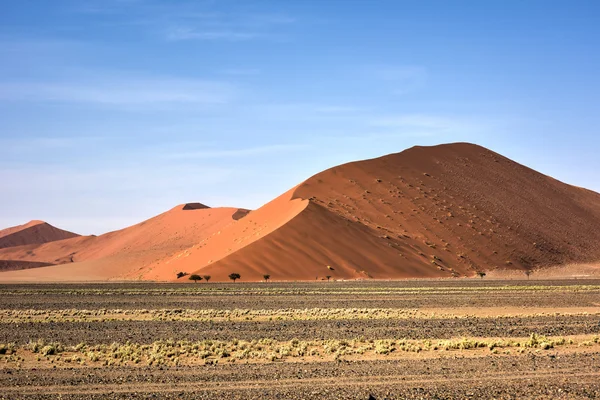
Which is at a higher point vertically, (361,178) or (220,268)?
(361,178)

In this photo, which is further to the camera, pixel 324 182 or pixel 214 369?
pixel 324 182

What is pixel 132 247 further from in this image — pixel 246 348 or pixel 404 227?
pixel 246 348

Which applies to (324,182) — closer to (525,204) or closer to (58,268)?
(525,204)

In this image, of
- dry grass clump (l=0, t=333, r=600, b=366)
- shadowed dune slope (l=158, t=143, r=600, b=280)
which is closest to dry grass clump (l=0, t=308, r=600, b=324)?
dry grass clump (l=0, t=333, r=600, b=366)

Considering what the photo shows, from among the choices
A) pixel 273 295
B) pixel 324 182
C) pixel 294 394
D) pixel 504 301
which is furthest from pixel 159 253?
pixel 294 394

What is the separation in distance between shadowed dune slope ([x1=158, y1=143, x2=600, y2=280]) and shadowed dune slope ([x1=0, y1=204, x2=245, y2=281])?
87.0ft

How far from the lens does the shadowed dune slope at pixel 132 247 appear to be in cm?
13275

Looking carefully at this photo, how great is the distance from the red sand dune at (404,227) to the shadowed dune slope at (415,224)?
0.69 feet

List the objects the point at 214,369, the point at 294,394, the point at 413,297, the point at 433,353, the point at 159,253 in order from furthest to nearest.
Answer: the point at 159,253 → the point at 413,297 → the point at 433,353 → the point at 214,369 → the point at 294,394

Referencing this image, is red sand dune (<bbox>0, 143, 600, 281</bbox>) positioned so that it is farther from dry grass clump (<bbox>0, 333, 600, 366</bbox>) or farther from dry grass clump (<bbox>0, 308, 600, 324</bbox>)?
dry grass clump (<bbox>0, 333, 600, 366</bbox>)

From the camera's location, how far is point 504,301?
50531mm

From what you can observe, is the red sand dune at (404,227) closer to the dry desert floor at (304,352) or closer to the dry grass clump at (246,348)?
the dry desert floor at (304,352)

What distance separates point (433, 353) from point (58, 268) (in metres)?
128

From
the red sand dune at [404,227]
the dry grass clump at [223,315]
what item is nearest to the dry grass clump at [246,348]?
the dry grass clump at [223,315]
